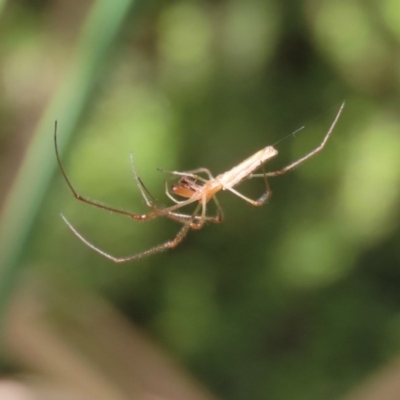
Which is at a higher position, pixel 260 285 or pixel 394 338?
pixel 260 285

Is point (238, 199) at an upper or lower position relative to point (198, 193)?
upper

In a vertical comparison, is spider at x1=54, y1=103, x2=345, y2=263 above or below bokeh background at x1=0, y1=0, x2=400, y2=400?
below

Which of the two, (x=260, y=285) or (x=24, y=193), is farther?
(x=260, y=285)

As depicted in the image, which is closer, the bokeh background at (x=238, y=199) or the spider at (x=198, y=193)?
the spider at (x=198, y=193)

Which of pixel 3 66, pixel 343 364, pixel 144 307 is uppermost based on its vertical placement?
pixel 3 66

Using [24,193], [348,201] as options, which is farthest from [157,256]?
[24,193]

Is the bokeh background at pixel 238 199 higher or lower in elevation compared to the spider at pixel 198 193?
higher

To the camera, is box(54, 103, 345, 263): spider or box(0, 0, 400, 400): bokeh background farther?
box(0, 0, 400, 400): bokeh background

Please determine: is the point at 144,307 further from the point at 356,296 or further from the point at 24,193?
the point at 24,193
